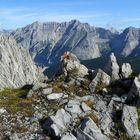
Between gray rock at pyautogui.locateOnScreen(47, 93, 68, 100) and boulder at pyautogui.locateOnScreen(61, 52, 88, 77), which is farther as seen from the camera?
boulder at pyautogui.locateOnScreen(61, 52, 88, 77)

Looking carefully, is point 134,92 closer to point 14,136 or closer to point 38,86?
point 38,86

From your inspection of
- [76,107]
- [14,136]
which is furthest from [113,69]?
[14,136]

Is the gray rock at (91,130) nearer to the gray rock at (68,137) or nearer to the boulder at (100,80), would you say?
the gray rock at (68,137)

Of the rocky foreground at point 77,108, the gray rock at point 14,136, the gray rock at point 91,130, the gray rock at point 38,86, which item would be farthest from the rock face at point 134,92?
the gray rock at point 14,136

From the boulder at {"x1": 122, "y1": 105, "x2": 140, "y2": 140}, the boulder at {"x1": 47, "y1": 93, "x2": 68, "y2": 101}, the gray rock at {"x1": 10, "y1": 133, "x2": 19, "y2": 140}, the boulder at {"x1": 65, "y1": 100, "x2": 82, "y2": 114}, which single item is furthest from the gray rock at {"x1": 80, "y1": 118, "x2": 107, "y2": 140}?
the boulder at {"x1": 47, "y1": 93, "x2": 68, "y2": 101}

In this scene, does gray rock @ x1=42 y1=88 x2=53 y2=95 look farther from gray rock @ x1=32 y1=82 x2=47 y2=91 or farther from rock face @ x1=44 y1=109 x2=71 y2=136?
rock face @ x1=44 y1=109 x2=71 y2=136

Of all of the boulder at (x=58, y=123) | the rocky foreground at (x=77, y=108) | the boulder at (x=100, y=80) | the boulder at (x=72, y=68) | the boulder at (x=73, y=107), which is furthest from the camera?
the boulder at (x=72, y=68)

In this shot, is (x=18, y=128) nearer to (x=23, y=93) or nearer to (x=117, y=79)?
(x=23, y=93)

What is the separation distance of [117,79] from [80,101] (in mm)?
7064

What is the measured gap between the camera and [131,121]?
3262 cm

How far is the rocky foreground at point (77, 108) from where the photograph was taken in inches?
1205

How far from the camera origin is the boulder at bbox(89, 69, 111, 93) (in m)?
39.5

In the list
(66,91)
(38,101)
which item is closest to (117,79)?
(66,91)

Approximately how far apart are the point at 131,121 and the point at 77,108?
490 centimetres
